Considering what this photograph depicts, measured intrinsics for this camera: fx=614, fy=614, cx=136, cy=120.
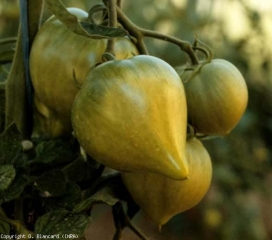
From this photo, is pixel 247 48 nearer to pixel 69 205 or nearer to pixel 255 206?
pixel 255 206

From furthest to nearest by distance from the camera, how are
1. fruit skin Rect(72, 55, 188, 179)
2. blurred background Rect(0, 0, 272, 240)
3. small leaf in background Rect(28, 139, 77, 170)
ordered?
blurred background Rect(0, 0, 272, 240)
small leaf in background Rect(28, 139, 77, 170)
fruit skin Rect(72, 55, 188, 179)

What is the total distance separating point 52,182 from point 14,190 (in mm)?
40

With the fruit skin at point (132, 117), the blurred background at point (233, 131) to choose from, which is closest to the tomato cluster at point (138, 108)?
the fruit skin at point (132, 117)

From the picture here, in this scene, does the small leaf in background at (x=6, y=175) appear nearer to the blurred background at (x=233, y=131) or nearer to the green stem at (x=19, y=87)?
the green stem at (x=19, y=87)

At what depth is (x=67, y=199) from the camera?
1.75 ft

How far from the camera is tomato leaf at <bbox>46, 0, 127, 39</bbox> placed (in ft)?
1.52

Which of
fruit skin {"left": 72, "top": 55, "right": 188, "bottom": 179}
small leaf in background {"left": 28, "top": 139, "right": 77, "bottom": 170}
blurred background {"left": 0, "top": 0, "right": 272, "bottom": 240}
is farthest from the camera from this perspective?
blurred background {"left": 0, "top": 0, "right": 272, "bottom": 240}

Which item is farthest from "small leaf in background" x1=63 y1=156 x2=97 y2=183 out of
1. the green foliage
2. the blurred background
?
the blurred background

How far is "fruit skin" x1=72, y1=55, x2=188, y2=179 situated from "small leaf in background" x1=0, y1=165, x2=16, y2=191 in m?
0.06

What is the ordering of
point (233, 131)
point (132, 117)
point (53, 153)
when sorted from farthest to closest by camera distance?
point (233, 131) < point (53, 153) < point (132, 117)

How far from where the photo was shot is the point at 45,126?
0.60 meters

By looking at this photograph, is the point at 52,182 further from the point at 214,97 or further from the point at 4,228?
the point at 214,97

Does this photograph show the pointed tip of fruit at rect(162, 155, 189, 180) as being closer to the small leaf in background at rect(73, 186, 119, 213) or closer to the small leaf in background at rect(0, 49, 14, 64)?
the small leaf in background at rect(73, 186, 119, 213)

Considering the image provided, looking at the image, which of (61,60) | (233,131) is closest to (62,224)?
(61,60)
